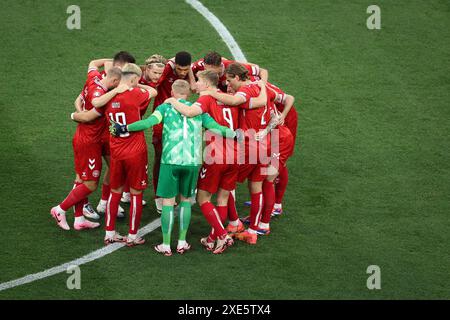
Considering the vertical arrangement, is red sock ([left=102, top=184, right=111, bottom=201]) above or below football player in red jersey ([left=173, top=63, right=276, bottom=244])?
below

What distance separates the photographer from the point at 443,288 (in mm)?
8609

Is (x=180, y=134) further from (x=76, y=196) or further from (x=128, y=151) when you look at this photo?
(x=76, y=196)

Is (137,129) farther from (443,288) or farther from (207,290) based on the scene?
(443,288)

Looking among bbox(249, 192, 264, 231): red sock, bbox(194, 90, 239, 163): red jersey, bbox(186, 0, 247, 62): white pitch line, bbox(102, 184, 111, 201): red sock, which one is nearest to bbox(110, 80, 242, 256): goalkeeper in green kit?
bbox(194, 90, 239, 163): red jersey

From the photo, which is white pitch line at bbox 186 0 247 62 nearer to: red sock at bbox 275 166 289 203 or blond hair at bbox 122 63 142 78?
red sock at bbox 275 166 289 203

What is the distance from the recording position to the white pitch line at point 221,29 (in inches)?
561

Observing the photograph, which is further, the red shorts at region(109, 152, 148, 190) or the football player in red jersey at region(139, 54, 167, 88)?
the football player in red jersey at region(139, 54, 167, 88)

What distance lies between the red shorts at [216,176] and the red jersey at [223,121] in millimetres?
91

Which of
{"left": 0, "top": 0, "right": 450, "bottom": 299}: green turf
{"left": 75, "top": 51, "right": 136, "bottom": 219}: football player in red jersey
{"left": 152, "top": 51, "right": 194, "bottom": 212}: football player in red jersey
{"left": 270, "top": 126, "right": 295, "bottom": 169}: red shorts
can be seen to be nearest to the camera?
{"left": 0, "top": 0, "right": 450, "bottom": 299}: green turf

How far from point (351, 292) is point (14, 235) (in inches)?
147

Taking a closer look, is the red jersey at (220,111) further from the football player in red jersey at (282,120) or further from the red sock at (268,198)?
the red sock at (268,198)

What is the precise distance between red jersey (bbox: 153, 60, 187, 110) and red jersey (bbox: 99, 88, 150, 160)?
1.03 meters

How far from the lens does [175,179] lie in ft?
29.8

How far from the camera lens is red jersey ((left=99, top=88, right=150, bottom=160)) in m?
8.95
